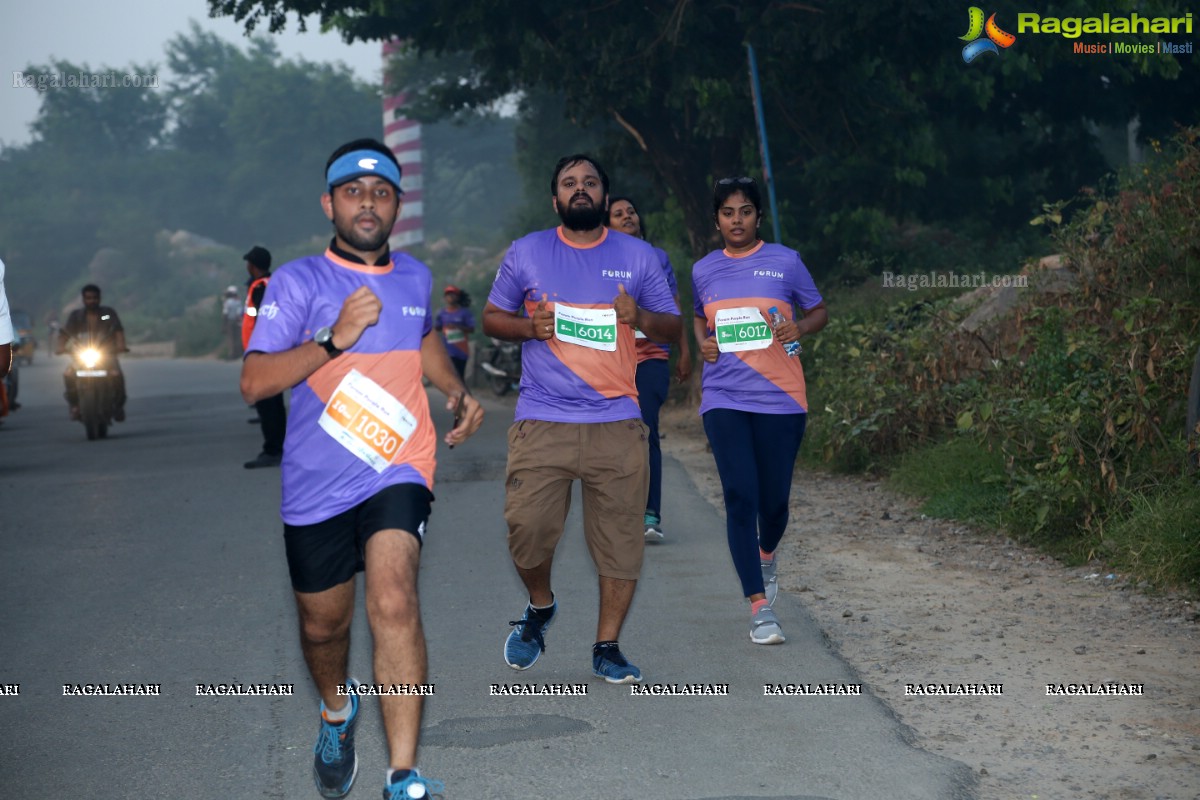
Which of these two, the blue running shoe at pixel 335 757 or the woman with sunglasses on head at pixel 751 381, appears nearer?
the blue running shoe at pixel 335 757

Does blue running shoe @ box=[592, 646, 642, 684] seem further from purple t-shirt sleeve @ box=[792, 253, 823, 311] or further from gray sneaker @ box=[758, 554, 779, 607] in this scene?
purple t-shirt sleeve @ box=[792, 253, 823, 311]

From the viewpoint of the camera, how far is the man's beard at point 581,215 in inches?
246

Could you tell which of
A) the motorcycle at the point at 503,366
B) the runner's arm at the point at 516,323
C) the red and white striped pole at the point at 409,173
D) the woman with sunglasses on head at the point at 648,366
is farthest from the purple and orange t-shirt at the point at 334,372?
the red and white striped pole at the point at 409,173

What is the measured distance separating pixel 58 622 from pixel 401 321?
3900 millimetres

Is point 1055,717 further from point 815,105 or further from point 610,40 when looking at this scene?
point 815,105

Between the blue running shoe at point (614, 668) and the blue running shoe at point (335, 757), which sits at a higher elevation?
the blue running shoe at point (335, 757)

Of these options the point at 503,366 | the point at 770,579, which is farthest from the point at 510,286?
the point at 503,366

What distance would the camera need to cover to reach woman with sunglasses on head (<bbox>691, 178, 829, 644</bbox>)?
7.06 m

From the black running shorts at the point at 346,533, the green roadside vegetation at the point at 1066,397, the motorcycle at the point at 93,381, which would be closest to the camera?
the black running shorts at the point at 346,533

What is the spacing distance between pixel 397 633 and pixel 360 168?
1448 millimetres

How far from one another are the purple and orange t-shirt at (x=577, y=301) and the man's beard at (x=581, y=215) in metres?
0.09

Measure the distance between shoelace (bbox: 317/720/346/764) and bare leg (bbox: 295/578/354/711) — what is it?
6 cm

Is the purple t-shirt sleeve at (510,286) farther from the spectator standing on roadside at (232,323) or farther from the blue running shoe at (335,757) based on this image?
the spectator standing on roadside at (232,323)

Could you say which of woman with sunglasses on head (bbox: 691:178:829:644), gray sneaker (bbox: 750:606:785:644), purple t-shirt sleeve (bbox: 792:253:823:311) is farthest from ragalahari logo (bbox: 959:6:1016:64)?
gray sneaker (bbox: 750:606:785:644)
